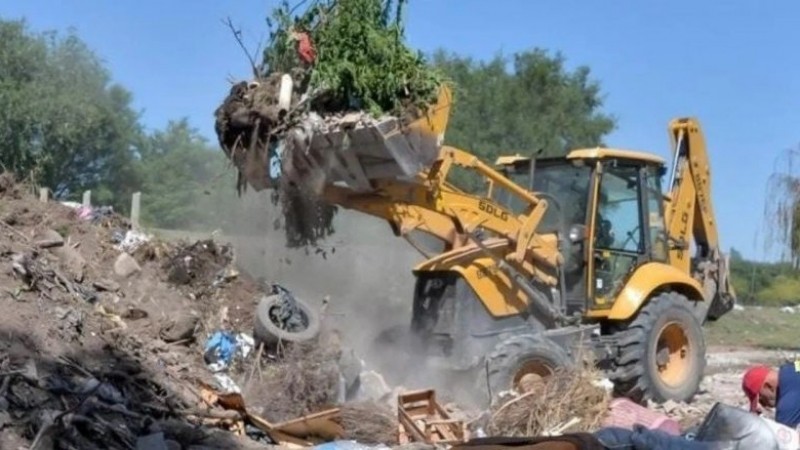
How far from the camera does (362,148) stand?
1023cm

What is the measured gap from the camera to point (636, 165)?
1254 centimetres

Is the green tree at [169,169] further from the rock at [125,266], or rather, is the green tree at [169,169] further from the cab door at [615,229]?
the cab door at [615,229]

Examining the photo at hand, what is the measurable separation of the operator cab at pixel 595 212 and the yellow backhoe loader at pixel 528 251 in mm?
13

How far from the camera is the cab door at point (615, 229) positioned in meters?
12.2

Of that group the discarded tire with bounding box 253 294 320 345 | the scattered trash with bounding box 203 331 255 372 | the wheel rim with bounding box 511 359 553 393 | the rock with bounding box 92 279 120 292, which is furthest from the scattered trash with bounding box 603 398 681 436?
the rock with bounding box 92 279 120 292

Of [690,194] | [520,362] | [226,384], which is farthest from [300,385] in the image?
[690,194]

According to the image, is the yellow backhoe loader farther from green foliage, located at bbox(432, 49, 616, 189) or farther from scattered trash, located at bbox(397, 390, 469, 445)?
green foliage, located at bbox(432, 49, 616, 189)

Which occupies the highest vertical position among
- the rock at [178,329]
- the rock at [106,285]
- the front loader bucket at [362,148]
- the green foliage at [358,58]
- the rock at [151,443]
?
the green foliage at [358,58]

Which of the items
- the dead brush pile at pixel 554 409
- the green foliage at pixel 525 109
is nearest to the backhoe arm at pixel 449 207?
the dead brush pile at pixel 554 409

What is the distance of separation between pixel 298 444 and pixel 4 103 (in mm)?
22280

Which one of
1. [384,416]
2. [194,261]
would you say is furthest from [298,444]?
[194,261]

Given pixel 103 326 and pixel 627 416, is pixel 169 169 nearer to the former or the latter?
pixel 103 326

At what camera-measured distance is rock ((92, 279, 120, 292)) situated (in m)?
11.8

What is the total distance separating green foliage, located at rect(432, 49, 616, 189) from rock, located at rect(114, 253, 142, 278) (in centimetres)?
2173
